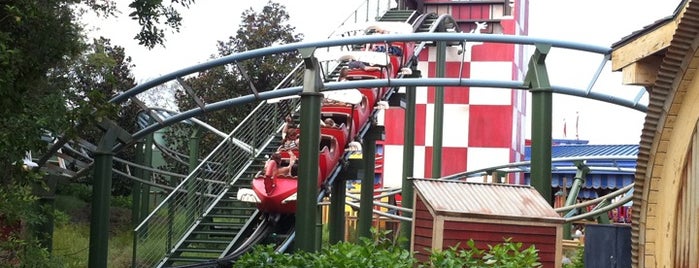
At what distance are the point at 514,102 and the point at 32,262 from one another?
16.1 meters

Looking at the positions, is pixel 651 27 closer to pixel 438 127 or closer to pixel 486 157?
pixel 438 127

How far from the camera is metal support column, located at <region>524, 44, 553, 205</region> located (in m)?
10.6

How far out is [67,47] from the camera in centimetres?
702

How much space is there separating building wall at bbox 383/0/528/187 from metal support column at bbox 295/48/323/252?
11.1 m

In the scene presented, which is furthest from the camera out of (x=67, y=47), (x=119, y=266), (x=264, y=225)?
(x=119, y=266)

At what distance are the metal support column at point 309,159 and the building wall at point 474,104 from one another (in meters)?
11.1

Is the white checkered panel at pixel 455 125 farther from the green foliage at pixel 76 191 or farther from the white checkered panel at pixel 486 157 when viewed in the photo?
the green foliage at pixel 76 191

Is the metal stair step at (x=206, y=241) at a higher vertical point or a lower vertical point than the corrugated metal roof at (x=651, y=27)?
lower

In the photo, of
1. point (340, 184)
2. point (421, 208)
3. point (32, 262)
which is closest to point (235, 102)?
point (340, 184)

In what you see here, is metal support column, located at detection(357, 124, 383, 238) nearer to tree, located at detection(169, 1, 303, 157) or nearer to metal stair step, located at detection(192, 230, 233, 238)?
metal stair step, located at detection(192, 230, 233, 238)

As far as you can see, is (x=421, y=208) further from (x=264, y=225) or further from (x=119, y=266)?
(x=119, y=266)

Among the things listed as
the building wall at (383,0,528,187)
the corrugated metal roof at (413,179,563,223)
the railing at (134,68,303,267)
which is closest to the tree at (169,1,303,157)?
the building wall at (383,0,528,187)

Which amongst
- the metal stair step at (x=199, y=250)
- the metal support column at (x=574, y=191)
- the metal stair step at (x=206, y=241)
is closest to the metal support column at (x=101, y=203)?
the metal stair step at (x=199, y=250)

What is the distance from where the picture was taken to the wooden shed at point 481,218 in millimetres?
7727
